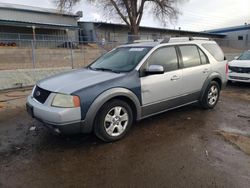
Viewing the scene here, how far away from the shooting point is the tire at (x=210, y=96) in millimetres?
5310

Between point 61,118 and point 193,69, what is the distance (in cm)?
308

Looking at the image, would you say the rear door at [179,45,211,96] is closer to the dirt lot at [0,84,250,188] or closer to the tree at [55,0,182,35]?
the dirt lot at [0,84,250,188]

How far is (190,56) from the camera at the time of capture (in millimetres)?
4918

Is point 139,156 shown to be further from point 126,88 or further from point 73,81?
point 73,81

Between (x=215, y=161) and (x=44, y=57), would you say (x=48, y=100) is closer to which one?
(x=215, y=161)

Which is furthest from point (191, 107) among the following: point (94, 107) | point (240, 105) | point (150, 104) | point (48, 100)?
point (48, 100)

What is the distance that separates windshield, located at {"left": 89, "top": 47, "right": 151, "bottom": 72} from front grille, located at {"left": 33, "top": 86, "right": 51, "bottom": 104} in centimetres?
124

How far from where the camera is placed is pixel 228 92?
302 inches

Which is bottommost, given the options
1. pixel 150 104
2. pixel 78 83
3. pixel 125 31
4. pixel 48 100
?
pixel 150 104

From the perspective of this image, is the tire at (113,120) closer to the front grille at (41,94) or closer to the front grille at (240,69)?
the front grille at (41,94)

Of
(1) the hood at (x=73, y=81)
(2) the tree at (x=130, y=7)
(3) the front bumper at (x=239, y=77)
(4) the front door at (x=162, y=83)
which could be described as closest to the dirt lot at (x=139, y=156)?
(4) the front door at (x=162, y=83)

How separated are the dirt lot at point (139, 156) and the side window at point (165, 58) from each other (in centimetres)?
118

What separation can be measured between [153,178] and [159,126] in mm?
1766

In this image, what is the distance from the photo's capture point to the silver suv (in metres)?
3.32
